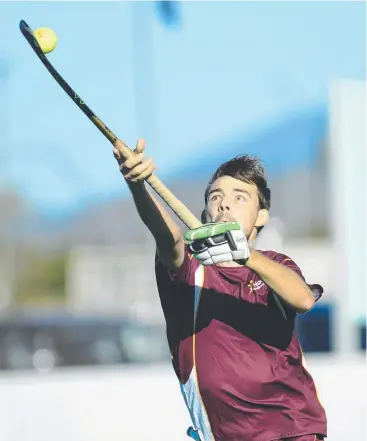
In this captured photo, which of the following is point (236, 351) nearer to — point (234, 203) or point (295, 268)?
point (295, 268)

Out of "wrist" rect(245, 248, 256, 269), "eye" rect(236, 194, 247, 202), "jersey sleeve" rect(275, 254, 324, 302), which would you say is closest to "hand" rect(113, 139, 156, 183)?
"wrist" rect(245, 248, 256, 269)

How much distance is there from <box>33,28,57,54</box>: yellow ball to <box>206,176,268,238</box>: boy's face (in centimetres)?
96

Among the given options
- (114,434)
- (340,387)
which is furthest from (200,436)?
(340,387)

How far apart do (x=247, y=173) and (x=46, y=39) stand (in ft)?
3.57

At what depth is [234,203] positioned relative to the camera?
16.2ft

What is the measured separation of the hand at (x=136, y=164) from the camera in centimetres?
439

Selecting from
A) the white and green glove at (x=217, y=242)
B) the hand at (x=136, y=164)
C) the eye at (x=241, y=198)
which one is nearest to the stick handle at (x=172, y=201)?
the hand at (x=136, y=164)

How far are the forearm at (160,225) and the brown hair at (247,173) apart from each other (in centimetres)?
44

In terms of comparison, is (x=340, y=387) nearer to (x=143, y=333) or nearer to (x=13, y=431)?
(x=13, y=431)

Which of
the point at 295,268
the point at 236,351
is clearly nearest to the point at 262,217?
the point at 295,268

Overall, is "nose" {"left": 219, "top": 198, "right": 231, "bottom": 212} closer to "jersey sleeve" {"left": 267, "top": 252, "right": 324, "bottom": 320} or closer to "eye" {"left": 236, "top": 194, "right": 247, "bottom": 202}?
"eye" {"left": 236, "top": 194, "right": 247, "bottom": 202}

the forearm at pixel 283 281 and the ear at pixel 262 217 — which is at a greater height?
the ear at pixel 262 217

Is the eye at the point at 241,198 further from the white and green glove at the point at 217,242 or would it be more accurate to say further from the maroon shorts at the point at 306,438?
the maroon shorts at the point at 306,438

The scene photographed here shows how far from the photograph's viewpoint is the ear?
509cm
